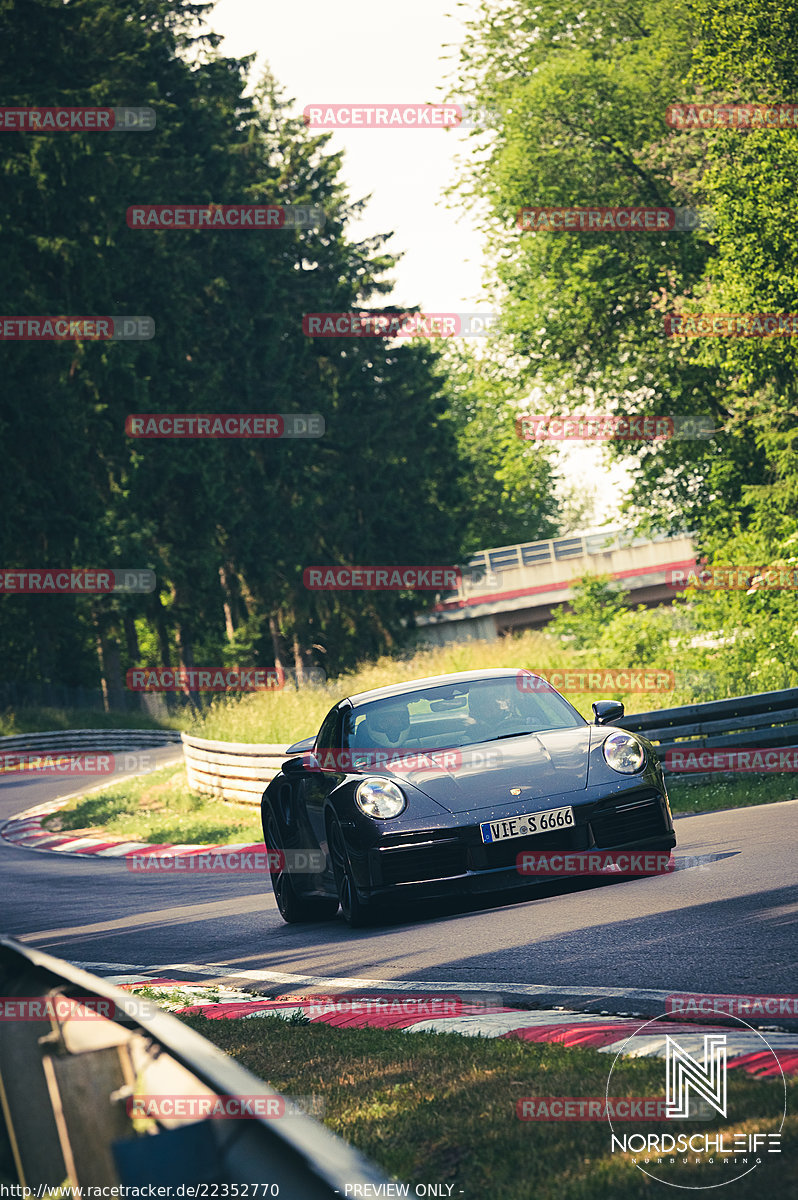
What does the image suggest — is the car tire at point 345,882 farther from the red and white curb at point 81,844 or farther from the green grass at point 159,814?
the green grass at point 159,814

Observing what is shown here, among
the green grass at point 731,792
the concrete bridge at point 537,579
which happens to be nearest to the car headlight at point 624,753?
the green grass at point 731,792

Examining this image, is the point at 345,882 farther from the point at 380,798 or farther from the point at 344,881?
the point at 380,798

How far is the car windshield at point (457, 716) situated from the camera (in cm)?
901

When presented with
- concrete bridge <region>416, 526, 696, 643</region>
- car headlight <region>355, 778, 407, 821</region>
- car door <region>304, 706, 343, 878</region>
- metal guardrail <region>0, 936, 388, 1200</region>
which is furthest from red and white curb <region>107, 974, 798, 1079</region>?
concrete bridge <region>416, 526, 696, 643</region>

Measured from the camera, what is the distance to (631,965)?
649cm

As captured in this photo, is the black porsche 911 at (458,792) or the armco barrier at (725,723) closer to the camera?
the black porsche 911 at (458,792)

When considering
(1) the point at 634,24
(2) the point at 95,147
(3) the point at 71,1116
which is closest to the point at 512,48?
(1) the point at 634,24

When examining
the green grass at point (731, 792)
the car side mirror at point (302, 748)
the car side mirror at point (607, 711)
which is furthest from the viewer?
the green grass at point (731, 792)

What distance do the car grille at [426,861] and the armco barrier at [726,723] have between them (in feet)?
23.2

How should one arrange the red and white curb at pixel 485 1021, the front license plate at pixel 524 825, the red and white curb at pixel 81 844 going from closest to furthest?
the red and white curb at pixel 485 1021 < the front license plate at pixel 524 825 < the red and white curb at pixel 81 844

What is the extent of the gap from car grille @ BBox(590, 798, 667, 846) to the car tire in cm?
155

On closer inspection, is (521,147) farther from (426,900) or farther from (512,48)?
(426,900)

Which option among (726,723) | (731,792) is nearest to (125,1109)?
(731,792)

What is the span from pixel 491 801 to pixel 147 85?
144 ft
